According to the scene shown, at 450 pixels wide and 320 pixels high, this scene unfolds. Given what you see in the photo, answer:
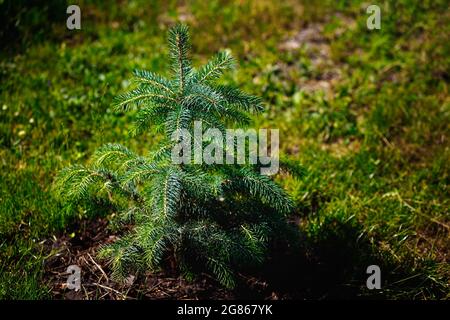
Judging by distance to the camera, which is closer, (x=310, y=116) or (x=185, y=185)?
(x=185, y=185)

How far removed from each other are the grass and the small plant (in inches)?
26.4

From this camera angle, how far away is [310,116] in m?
4.48

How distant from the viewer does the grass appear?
317 centimetres

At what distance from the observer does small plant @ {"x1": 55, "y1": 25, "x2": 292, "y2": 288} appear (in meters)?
2.41

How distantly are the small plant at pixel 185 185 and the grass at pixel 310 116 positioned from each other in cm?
67

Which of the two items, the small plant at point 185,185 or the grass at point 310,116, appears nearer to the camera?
the small plant at point 185,185

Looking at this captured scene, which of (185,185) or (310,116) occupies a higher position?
(310,116)

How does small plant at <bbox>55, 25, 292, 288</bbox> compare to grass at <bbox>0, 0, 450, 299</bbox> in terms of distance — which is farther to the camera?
grass at <bbox>0, 0, 450, 299</bbox>

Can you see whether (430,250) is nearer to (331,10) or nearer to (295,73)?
(295,73)

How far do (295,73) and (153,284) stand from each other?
9.55 feet

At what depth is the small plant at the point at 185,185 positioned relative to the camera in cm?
241

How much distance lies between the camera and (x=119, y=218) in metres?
2.83

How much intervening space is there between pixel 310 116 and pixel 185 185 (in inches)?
91.4

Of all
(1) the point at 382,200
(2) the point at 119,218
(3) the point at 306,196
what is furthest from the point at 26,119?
(1) the point at 382,200
